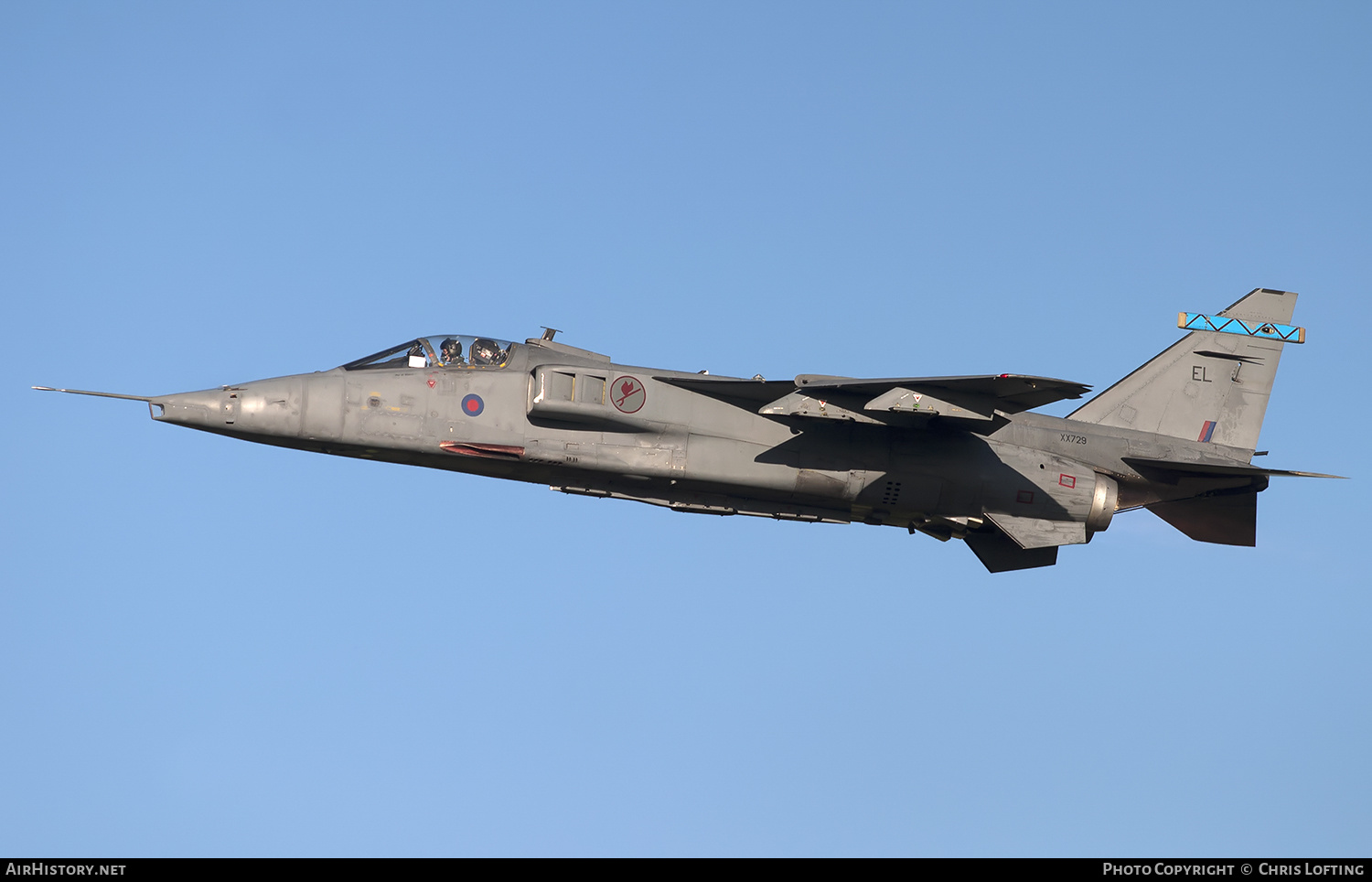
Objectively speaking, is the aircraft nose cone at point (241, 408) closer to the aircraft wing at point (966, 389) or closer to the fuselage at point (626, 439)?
the fuselage at point (626, 439)

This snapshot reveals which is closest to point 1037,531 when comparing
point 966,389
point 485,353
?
point 966,389

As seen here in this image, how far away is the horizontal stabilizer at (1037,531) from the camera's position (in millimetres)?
20375

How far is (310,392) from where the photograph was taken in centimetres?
1875

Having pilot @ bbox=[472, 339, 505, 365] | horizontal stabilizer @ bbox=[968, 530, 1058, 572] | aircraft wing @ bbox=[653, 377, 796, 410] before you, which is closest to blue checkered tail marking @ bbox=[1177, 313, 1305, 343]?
horizontal stabilizer @ bbox=[968, 530, 1058, 572]

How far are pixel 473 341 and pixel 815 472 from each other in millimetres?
5231

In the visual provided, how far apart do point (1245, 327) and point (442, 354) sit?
13.5 m

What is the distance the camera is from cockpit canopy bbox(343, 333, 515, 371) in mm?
19266

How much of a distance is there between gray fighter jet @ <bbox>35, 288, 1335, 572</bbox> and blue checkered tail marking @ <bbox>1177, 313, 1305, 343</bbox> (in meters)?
3.00

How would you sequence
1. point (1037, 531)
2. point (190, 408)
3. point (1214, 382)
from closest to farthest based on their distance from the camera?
1. point (190, 408)
2. point (1037, 531)
3. point (1214, 382)

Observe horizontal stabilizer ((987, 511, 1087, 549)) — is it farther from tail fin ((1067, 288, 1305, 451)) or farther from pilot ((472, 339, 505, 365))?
pilot ((472, 339, 505, 365))

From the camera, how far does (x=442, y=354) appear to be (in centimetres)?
1933

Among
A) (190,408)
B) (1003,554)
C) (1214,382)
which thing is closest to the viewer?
(190,408)

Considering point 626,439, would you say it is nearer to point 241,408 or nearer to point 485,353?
point 485,353

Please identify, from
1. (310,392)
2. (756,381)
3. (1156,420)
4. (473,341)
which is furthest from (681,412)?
(1156,420)
